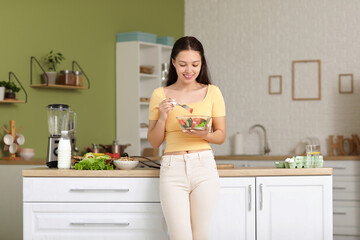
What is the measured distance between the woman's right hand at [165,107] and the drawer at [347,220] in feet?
12.0

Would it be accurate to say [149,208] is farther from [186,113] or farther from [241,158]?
[241,158]

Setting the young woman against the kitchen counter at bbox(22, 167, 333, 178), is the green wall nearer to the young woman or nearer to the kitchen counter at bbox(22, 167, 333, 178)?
the kitchen counter at bbox(22, 167, 333, 178)

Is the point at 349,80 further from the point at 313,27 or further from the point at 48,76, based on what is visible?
the point at 48,76

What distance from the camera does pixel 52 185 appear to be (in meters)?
3.38

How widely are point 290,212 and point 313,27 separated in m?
3.85

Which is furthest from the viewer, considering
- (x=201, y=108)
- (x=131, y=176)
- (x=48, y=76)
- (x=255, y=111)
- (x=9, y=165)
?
(x=255, y=111)

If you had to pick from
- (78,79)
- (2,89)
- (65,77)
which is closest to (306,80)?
(78,79)

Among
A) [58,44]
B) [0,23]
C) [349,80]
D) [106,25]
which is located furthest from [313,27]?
[0,23]

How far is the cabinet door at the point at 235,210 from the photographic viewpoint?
133 inches

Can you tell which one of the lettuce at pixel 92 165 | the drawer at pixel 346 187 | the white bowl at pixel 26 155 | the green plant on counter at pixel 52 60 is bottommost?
the drawer at pixel 346 187

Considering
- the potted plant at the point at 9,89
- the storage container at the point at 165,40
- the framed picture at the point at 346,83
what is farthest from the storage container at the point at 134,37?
the framed picture at the point at 346,83

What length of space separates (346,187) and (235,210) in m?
2.97

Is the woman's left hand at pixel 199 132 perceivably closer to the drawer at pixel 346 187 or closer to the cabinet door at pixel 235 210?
the cabinet door at pixel 235 210

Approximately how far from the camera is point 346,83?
6.68 m
